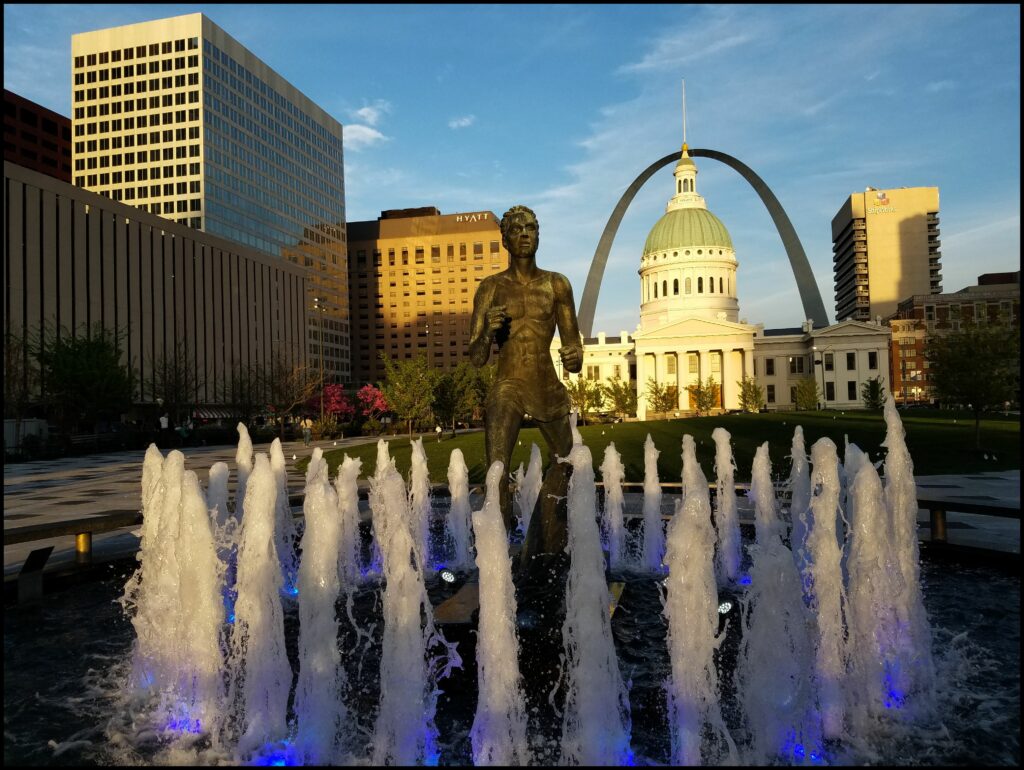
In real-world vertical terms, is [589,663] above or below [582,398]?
below

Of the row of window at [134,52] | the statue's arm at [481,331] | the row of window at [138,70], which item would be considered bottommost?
the statue's arm at [481,331]

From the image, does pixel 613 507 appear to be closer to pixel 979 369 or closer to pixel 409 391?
pixel 979 369

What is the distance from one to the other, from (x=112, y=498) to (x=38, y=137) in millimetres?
89805

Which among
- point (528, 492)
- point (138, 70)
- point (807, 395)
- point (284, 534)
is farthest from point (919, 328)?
point (138, 70)

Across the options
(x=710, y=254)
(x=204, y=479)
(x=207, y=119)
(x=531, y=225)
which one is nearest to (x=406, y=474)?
(x=204, y=479)

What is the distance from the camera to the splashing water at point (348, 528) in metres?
8.30

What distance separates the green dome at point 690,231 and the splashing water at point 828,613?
103132 millimetres

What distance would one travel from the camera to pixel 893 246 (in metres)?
131

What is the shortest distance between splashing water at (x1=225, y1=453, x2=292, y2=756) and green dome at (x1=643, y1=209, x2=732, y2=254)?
343 ft

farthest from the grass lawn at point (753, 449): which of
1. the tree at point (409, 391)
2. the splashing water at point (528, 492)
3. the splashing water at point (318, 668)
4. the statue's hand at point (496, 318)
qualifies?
the splashing water at point (318, 668)

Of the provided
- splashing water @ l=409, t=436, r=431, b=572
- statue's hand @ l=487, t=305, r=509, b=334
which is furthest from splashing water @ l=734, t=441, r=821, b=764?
splashing water @ l=409, t=436, r=431, b=572

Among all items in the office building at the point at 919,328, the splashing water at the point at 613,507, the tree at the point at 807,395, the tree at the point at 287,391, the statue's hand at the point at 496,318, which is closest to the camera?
the statue's hand at the point at 496,318

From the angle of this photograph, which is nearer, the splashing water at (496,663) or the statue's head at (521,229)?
the splashing water at (496,663)

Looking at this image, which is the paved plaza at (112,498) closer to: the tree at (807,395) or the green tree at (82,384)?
the green tree at (82,384)
